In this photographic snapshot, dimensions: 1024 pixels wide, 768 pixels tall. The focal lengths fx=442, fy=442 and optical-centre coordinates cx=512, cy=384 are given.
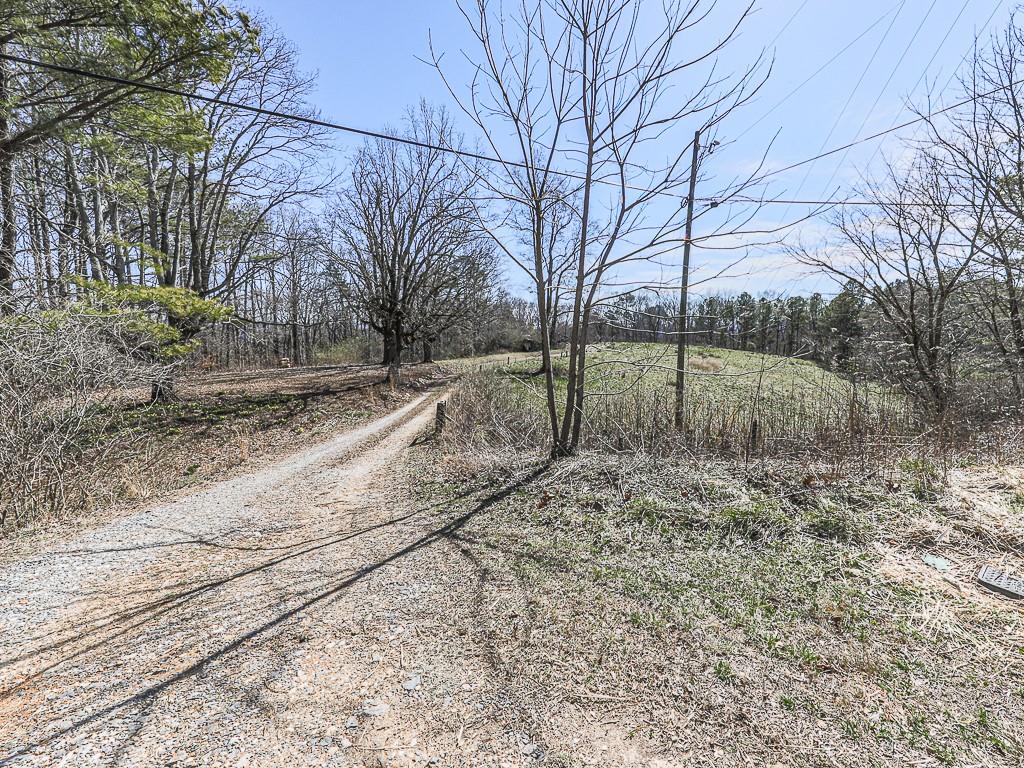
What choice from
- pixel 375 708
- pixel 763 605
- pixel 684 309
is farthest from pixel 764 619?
pixel 684 309

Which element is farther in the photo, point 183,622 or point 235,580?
point 235,580

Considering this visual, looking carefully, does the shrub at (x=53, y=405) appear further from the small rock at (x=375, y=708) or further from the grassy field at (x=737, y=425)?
the small rock at (x=375, y=708)

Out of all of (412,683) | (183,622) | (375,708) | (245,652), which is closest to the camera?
(375,708)

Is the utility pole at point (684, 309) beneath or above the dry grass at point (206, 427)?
above

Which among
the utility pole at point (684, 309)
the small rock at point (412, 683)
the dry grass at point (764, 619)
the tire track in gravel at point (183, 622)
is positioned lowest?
the tire track in gravel at point (183, 622)

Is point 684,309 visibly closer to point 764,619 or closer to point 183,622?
point 764,619

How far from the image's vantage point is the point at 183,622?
10.5ft

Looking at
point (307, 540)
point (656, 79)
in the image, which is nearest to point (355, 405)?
point (307, 540)

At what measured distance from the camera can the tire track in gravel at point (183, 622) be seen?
2199 millimetres

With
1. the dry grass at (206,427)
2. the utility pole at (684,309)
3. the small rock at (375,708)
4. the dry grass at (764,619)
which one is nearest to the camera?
the dry grass at (764,619)

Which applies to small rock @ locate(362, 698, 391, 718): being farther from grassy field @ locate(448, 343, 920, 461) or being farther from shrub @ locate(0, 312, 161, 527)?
shrub @ locate(0, 312, 161, 527)

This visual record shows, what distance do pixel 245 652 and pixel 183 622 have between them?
0.80m

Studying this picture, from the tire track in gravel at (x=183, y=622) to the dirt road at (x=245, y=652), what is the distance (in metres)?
0.01

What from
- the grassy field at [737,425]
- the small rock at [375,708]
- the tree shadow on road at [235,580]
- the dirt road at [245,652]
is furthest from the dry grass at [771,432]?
the small rock at [375,708]
